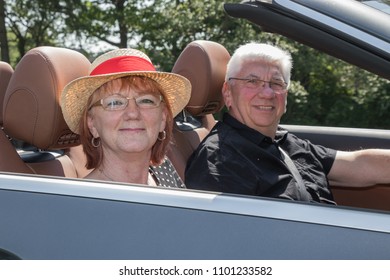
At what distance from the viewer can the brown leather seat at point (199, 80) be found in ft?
11.5

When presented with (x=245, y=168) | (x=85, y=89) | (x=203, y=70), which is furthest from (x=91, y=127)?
(x=203, y=70)

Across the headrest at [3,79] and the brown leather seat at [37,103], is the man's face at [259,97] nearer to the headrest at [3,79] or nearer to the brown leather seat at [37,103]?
the brown leather seat at [37,103]

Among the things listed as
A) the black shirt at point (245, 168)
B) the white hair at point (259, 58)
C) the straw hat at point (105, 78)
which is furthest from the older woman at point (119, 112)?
the white hair at point (259, 58)

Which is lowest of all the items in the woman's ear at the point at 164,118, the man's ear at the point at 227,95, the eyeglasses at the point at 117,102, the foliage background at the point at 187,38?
the foliage background at the point at 187,38

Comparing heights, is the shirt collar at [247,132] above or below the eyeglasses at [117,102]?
below

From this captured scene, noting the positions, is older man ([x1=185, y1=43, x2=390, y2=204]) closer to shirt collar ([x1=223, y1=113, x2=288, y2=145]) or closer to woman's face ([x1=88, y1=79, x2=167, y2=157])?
shirt collar ([x1=223, y1=113, x2=288, y2=145])

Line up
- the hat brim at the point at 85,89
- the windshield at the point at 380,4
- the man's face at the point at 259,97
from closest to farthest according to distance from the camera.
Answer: the windshield at the point at 380,4
the hat brim at the point at 85,89
the man's face at the point at 259,97

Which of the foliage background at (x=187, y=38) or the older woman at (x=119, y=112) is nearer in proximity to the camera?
the older woman at (x=119, y=112)

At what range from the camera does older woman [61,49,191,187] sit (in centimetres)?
238

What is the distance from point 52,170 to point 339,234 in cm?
130

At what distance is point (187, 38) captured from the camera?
38.0ft

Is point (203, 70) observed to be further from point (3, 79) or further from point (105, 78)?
point (105, 78)

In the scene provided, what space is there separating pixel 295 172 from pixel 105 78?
90 centimetres

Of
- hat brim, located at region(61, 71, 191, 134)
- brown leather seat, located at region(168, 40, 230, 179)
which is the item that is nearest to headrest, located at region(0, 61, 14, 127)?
hat brim, located at region(61, 71, 191, 134)
